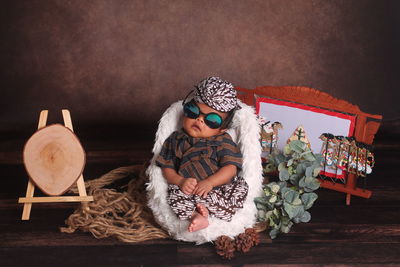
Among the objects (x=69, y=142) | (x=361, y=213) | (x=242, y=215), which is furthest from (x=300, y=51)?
(x=69, y=142)

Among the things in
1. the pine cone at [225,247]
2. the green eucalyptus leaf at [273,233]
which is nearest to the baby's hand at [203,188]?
the pine cone at [225,247]

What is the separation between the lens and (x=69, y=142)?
2.17 meters

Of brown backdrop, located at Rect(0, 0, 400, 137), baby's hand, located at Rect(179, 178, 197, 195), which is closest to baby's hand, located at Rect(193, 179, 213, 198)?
baby's hand, located at Rect(179, 178, 197, 195)

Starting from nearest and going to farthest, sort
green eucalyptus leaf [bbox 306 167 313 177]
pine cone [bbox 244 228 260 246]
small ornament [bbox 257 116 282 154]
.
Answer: pine cone [bbox 244 228 260 246] → green eucalyptus leaf [bbox 306 167 313 177] → small ornament [bbox 257 116 282 154]

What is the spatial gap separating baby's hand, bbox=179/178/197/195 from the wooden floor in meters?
0.21

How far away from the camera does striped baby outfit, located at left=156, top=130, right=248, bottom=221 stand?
6.87 ft

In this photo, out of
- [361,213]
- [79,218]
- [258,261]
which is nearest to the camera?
[258,261]

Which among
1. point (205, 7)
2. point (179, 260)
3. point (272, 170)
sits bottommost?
point (179, 260)

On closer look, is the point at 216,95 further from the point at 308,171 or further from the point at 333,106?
the point at 333,106

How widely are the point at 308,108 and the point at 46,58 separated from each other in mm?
1475

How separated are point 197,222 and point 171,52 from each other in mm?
1344

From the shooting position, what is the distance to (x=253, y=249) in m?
2.14

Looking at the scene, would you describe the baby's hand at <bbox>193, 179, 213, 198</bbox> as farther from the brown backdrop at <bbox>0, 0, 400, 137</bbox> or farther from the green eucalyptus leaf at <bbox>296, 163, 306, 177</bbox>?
the brown backdrop at <bbox>0, 0, 400, 137</bbox>

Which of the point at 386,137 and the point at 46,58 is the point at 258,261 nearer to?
the point at 386,137
